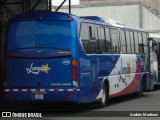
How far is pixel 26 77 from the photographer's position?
16047 millimetres

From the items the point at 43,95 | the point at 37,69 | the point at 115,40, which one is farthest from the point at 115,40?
the point at 43,95

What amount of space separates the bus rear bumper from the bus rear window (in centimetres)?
139

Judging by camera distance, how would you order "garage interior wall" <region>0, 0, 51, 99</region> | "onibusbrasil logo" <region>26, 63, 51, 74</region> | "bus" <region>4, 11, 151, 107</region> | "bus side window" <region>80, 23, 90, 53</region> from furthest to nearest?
1. "garage interior wall" <region>0, 0, 51, 99</region>
2. "bus side window" <region>80, 23, 90, 53</region>
3. "onibusbrasil logo" <region>26, 63, 51, 74</region>
4. "bus" <region>4, 11, 151, 107</region>

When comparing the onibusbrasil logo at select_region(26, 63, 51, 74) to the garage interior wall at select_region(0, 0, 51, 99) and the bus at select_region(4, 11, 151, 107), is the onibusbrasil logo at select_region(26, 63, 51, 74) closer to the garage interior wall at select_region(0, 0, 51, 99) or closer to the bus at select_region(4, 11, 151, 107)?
the bus at select_region(4, 11, 151, 107)

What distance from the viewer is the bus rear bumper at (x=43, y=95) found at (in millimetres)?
15656

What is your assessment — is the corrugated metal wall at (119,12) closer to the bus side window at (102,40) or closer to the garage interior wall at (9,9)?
the garage interior wall at (9,9)

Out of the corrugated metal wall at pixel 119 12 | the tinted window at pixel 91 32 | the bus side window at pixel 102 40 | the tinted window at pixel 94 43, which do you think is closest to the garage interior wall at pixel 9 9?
the bus side window at pixel 102 40

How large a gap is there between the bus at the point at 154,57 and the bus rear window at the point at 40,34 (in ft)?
33.4

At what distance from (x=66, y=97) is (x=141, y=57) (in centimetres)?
855

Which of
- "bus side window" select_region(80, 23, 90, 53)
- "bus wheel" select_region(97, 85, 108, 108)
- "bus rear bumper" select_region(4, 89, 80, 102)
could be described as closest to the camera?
"bus rear bumper" select_region(4, 89, 80, 102)

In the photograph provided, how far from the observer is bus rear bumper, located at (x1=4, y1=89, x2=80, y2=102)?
51.4ft

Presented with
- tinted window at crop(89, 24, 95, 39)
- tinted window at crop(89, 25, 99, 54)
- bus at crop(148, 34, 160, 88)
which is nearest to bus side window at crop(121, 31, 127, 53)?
tinted window at crop(89, 25, 99, 54)

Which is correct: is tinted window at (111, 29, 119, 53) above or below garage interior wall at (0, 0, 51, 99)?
below

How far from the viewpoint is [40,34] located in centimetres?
1612
